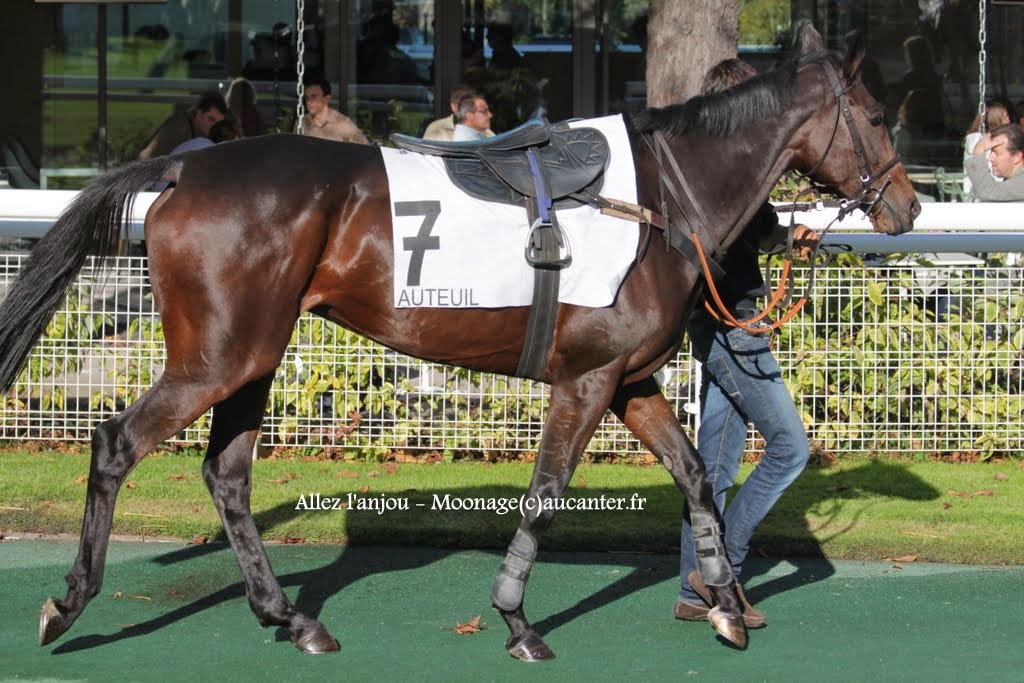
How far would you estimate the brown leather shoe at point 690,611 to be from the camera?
4.78m

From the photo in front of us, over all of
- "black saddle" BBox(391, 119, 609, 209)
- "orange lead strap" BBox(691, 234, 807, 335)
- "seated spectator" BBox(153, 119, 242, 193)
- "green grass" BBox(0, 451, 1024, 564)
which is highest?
"seated spectator" BBox(153, 119, 242, 193)

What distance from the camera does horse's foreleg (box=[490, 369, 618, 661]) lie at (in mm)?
4344

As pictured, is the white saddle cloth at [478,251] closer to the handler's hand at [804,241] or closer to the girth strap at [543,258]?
the girth strap at [543,258]

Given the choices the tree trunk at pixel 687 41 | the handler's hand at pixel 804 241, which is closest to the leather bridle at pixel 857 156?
the handler's hand at pixel 804 241

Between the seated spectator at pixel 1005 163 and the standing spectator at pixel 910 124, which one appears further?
the standing spectator at pixel 910 124

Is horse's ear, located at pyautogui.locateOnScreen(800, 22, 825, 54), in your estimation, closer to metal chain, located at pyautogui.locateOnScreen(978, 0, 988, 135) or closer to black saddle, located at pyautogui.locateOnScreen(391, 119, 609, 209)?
black saddle, located at pyautogui.locateOnScreen(391, 119, 609, 209)

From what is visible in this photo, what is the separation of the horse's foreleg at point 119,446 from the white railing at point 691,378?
2849mm

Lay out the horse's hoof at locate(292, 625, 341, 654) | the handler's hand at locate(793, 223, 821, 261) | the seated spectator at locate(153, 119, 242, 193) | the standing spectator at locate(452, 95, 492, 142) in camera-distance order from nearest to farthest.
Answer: the horse's hoof at locate(292, 625, 341, 654) → the handler's hand at locate(793, 223, 821, 261) → the standing spectator at locate(452, 95, 492, 142) → the seated spectator at locate(153, 119, 242, 193)

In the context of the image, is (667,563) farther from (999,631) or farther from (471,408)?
(471,408)

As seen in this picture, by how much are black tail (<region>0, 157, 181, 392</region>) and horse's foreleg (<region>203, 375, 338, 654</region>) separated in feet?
2.15

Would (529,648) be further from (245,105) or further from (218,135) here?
(245,105)

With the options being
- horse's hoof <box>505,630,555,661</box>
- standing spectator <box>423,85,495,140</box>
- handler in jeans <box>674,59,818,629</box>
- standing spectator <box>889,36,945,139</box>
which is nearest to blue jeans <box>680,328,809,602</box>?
handler in jeans <box>674,59,818,629</box>

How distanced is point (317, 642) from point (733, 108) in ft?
7.24

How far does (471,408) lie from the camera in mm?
7242
